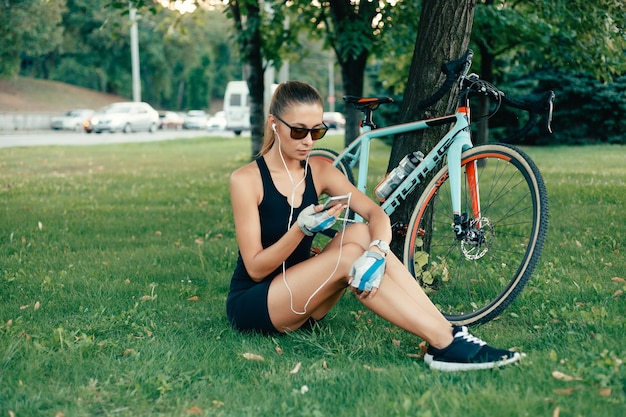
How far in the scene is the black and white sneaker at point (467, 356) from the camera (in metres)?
3.17

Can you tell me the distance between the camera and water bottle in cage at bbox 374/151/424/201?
440cm

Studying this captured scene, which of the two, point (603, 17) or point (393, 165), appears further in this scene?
point (603, 17)

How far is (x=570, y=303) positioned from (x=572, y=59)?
28.4 feet

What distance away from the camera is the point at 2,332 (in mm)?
3863

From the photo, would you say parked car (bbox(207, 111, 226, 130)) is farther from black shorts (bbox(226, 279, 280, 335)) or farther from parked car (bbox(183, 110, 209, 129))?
black shorts (bbox(226, 279, 280, 335))

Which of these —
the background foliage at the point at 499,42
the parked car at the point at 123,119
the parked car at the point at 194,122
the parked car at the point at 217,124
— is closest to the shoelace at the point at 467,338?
the background foliage at the point at 499,42

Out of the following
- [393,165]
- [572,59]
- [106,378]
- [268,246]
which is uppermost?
[572,59]

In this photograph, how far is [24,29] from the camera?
37812 mm

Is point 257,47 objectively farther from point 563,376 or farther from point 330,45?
point 563,376

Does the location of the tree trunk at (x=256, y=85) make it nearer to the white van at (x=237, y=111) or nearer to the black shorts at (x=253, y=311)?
the black shorts at (x=253, y=311)

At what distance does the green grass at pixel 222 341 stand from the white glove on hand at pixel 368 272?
1.30ft

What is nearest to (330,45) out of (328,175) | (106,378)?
(328,175)

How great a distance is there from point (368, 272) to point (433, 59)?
213cm

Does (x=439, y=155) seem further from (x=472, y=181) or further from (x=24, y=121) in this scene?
(x=24, y=121)
